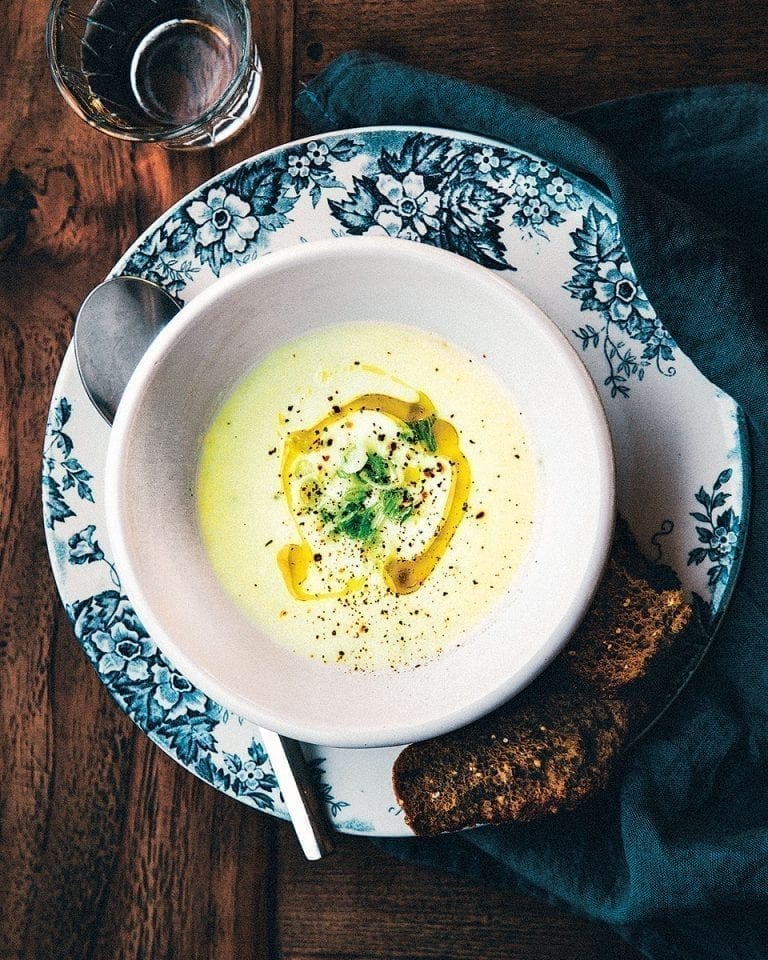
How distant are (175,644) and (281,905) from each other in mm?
566

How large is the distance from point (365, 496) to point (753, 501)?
1.84 feet

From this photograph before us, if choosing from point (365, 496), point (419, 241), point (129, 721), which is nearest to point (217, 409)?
point (365, 496)

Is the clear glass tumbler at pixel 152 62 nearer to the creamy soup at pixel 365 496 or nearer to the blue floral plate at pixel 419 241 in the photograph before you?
the blue floral plate at pixel 419 241

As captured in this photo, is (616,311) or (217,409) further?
(217,409)

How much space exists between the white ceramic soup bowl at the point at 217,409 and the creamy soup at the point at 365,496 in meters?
0.03

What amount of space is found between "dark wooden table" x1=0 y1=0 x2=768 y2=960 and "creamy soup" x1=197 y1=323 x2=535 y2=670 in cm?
33

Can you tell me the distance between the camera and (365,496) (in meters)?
1.42

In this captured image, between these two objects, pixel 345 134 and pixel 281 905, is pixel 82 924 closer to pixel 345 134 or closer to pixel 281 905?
pixel 281 905

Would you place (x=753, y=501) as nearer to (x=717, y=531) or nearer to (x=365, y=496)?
(x=717, y=531)

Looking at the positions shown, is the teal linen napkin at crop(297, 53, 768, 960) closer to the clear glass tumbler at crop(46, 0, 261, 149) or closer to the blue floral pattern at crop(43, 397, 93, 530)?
the clear glass tumbler at crop(46, 0, 261, 149)

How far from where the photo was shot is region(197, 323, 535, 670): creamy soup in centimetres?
140

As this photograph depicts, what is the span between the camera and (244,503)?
143 centimetres

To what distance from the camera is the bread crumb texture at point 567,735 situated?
50.6 inches

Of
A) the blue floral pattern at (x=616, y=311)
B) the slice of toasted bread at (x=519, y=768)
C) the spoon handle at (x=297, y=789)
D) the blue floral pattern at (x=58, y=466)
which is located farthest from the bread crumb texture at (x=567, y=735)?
the blue floral pattern at (x=58, y=466)
